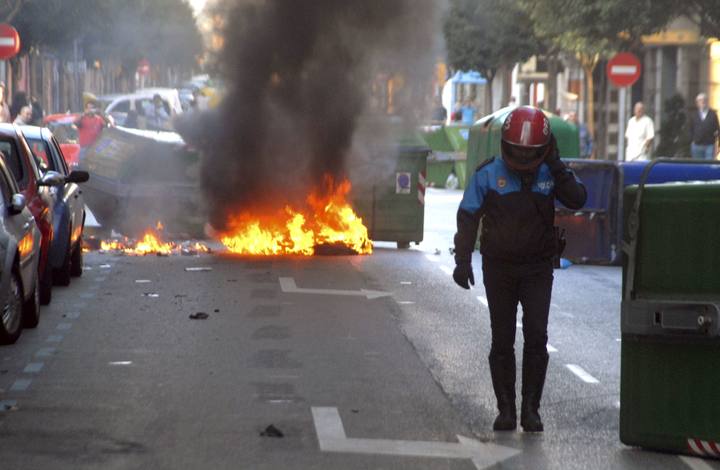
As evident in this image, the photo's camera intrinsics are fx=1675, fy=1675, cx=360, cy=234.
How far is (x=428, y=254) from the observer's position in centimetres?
2092

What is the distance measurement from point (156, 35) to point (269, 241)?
5882cm

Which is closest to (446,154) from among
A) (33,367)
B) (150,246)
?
(150,246)

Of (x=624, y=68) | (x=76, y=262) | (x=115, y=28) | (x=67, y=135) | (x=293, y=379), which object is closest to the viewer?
(x=293, y=379)

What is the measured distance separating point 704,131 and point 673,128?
15.0ft

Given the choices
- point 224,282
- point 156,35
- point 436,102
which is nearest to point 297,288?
point 224,282

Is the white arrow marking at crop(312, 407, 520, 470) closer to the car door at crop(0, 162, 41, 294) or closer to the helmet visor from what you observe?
the helmet visor

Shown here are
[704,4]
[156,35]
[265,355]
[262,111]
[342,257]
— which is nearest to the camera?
[265,355]

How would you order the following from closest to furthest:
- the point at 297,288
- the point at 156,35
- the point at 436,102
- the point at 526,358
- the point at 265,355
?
the point at 526,358 → the point at 265,355 → the point at 297,288 → the point at 436,102 → the point at 156,35

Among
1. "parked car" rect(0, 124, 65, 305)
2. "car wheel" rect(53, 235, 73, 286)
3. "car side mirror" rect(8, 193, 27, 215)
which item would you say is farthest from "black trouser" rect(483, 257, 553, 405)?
"car wheel" rect(53, 235, 73, 286)

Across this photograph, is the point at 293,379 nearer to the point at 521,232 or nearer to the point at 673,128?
the point at 521,232

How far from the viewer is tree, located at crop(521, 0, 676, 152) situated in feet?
99.5

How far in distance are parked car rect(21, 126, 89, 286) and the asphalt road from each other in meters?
0.31

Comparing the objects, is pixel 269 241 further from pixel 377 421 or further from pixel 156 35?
pixel 156 35

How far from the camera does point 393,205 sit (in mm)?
22047
